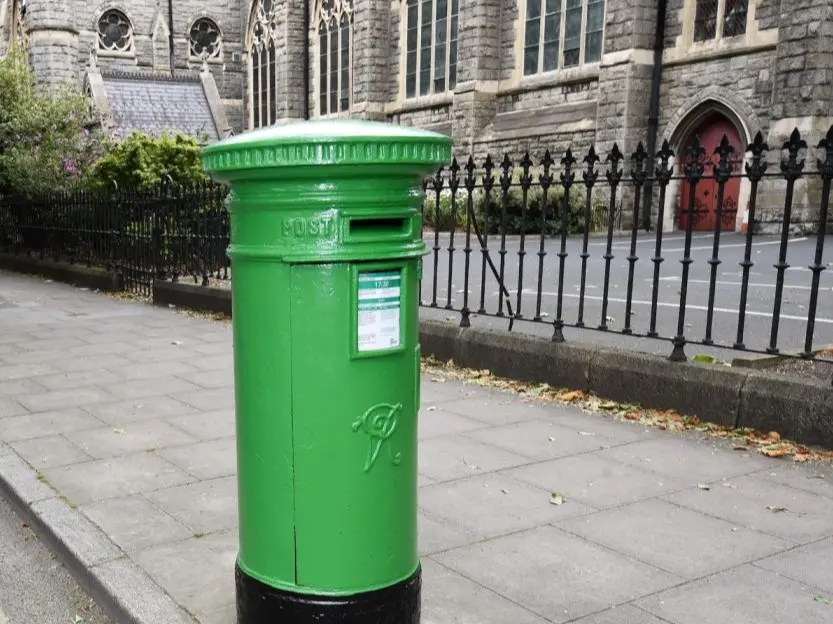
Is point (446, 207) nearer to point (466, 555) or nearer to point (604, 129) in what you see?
point (604, 129)

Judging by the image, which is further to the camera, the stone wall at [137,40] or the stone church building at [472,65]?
the stone wall at [137,40]

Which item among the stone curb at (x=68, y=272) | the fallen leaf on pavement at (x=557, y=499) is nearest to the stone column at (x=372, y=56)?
the stone curb at (x=68, y=272)

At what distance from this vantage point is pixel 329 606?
2.22 metres

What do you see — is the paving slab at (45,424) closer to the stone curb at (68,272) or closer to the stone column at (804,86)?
the stone curb at (68,272)

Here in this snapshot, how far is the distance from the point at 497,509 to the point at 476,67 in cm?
2348

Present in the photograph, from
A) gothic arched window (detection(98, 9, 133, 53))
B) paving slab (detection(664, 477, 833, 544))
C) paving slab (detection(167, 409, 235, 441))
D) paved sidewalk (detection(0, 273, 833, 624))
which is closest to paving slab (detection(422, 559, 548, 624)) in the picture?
paved sidewalk (detection(0, 273, 833, 624))

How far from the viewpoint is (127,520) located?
11.1ft

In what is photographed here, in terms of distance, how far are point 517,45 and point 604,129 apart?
17.9 ft

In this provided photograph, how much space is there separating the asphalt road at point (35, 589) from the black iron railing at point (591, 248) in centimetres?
260

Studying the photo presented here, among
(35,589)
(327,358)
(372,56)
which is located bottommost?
(35,589)

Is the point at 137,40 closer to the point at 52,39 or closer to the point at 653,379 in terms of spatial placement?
the point at 52,39

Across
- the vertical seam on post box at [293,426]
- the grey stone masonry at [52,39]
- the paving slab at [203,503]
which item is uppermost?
the grey stone masonry at [52,39]

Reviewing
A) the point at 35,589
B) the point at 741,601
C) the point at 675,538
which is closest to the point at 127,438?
the point at 35,589

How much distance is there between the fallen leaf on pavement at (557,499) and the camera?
3557 mm
